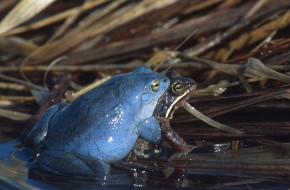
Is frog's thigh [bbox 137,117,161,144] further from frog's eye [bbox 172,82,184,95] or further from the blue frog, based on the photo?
frog's eye [bbox 172,82,184,95]

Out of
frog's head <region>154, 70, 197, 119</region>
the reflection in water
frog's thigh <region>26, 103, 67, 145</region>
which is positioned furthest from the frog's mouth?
the reflection in water

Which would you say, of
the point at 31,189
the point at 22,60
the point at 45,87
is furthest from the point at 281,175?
the point at 22,60

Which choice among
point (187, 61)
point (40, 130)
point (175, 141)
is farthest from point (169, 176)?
point (187, 61)

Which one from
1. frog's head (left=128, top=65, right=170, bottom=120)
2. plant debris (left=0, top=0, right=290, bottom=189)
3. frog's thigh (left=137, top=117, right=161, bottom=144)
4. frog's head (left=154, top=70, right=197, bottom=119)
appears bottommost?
plant debris (left=0, top=0, right=290, bottom=189)

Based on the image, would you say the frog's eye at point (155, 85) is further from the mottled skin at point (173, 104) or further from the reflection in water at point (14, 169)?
the reflection in water at point (14, 169)

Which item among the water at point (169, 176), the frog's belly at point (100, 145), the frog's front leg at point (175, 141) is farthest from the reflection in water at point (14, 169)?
the frog's front leg at point (175, 141)

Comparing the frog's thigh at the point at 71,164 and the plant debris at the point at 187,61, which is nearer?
the frog's thigh at the point at 71,164
